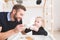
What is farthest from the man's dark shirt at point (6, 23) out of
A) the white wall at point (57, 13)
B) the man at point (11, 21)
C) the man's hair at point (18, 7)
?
the white wall at point (57, 13)

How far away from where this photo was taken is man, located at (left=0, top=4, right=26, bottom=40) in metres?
1.21

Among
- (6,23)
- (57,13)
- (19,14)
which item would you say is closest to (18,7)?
(19,14)

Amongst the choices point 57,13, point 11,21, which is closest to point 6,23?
point 11,21

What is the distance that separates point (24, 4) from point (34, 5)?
87 mm

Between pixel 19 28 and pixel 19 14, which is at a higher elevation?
pixel 19 14

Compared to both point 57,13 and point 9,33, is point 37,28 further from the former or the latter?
point 57,13

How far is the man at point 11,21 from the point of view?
3.98 ft

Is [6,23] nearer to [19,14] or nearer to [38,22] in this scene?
[19,14]

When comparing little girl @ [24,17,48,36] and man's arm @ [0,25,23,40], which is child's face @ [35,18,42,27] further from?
man's arm @ [0,25,23,40]

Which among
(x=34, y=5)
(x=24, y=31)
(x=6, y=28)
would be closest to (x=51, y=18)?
(x=34, y=5)

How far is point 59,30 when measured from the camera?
1.90 meters

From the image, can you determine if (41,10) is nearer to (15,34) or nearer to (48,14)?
(48,14)

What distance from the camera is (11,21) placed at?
124 centimetres

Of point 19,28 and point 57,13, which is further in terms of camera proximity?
point 57,13
